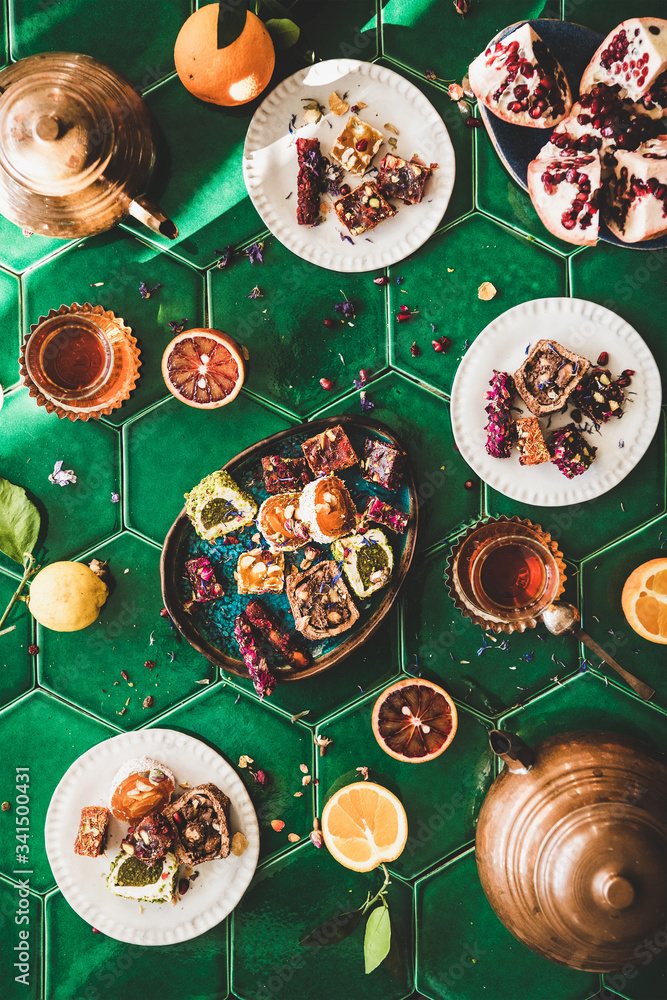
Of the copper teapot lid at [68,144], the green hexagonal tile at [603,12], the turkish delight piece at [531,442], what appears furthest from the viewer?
the green hexagonal tile at [603,12]

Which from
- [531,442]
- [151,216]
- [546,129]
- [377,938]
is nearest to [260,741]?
[377,938]

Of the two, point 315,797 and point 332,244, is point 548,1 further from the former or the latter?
point 315,797

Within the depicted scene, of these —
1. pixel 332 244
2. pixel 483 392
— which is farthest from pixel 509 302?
pixel 332 244

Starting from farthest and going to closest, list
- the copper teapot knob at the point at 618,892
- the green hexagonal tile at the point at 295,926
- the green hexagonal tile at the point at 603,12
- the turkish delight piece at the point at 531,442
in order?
the green hexagonal tile at the point at 295,926 → the green hexagonal tile at the point at 603,12 → the turkish delight piece at the point at 531,442 → the copper teapot knob at the point at 618,892

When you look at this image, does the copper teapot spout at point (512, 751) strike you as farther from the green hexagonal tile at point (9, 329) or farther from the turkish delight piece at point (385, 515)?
the green hexagonal tile at point (9, 329)

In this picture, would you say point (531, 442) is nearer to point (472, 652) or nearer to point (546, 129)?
point (472, 652)

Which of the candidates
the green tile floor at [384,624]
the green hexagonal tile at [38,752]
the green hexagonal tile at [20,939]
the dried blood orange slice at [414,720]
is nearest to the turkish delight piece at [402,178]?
the green tile floor at [384,624]

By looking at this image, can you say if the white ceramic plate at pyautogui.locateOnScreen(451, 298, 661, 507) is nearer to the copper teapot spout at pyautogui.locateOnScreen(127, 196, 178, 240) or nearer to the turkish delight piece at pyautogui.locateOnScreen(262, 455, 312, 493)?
the turkish delight piece at pyautogui.locateOnScreen(262, 455, 312, 493)
